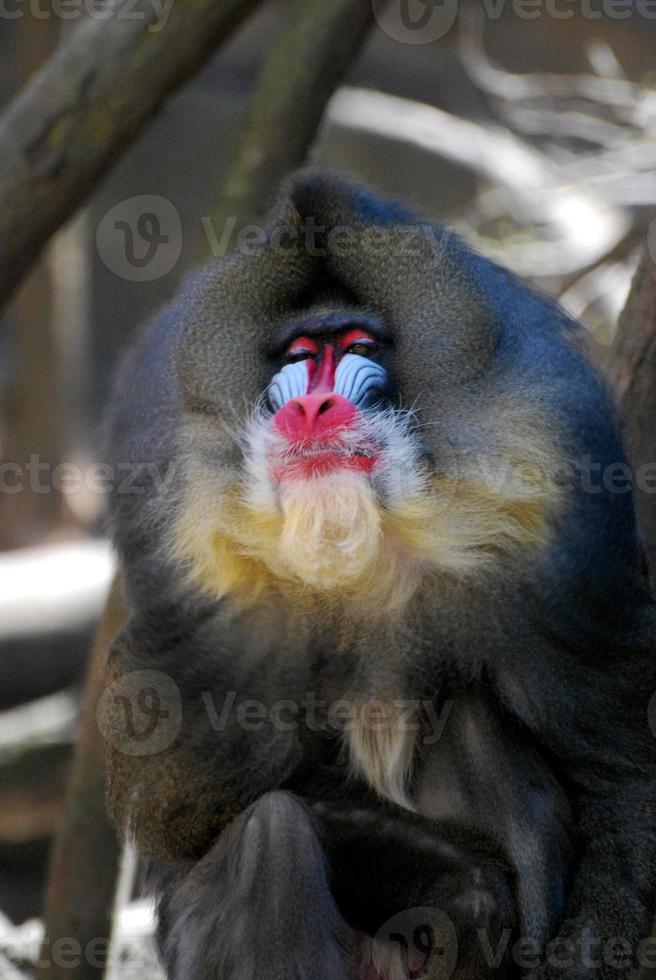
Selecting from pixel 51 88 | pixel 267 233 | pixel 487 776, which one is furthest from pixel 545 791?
pixel 51 88

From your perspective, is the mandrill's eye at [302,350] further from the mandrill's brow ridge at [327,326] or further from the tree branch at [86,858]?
the tree branch at [86,858]

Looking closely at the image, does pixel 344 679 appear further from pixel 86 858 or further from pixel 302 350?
pixel 86 858

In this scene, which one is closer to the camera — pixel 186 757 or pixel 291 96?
pixel 186 757

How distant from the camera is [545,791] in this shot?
3.53 meters

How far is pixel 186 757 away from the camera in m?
3.60

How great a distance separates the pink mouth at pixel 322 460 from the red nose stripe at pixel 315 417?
0.02m

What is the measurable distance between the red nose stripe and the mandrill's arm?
0.77 metres

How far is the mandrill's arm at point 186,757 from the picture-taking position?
3.58m

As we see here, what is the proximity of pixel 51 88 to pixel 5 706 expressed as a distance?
12.5 feet

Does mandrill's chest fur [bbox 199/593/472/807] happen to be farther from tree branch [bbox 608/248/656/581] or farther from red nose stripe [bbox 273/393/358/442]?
tree branch [bbox 608/248/656/581]

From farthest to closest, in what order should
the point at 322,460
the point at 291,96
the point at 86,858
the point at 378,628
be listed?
the point at 291,96
the point at 86,858
the point at 378,628
the point at 322,460

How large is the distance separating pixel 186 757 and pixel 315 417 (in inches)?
40.3

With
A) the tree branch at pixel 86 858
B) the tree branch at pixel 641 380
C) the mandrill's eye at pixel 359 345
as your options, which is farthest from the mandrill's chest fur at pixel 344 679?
the tree branch at pixel 86 858

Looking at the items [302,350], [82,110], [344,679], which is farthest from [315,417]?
[82,110]
